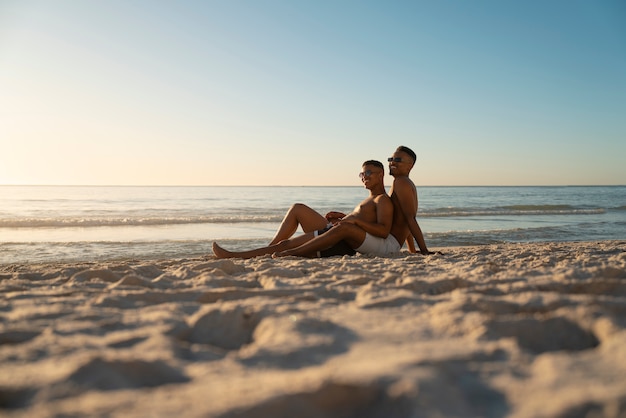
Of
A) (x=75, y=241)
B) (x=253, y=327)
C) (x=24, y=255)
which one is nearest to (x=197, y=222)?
(x=75, y=241)

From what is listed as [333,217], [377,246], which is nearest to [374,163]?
[333,217]

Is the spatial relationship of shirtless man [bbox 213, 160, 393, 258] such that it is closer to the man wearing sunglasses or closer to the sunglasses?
the sunglasses

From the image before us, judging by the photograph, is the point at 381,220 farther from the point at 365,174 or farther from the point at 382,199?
the point at 365,174

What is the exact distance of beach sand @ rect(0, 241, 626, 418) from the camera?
1.18 metres

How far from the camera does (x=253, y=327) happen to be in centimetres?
188

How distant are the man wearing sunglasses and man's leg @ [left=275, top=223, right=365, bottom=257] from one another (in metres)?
0.64

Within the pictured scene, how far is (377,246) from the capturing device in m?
4.91

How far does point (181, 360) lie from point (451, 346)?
1.03 meters

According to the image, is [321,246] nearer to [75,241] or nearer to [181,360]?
[181,360]

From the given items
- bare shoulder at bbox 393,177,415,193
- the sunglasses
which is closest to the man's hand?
the sunglasses

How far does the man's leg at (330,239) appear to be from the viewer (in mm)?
4715

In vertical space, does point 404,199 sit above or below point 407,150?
below

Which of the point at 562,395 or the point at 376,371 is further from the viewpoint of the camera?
the point at 376,371

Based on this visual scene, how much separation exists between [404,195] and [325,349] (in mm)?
3562
